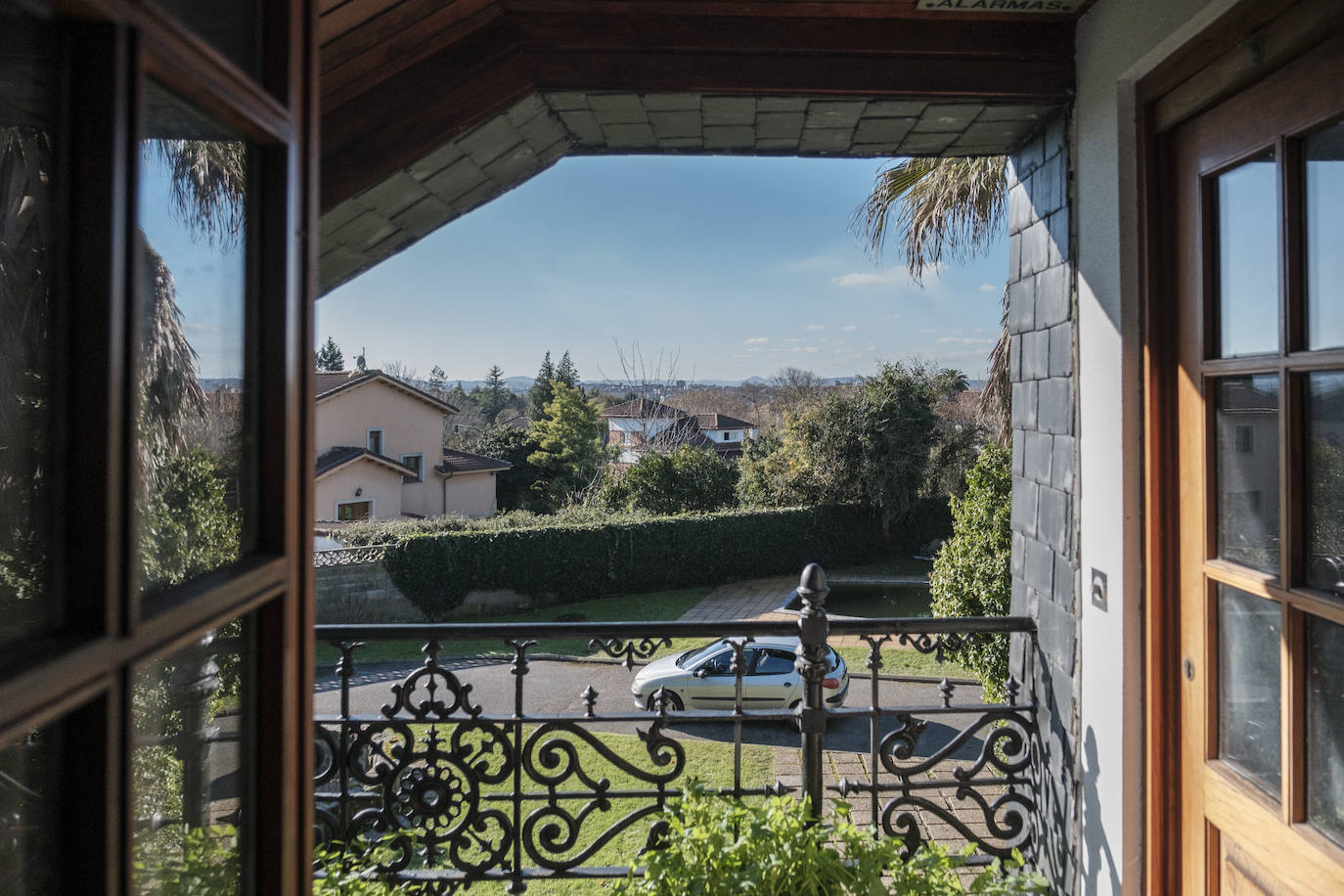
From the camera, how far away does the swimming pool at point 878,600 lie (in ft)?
38.7

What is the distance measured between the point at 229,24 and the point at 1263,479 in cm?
169

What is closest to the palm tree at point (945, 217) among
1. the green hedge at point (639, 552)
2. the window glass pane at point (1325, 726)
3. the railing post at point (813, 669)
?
the railing post at point (813, 669)

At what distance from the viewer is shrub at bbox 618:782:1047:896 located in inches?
62.7

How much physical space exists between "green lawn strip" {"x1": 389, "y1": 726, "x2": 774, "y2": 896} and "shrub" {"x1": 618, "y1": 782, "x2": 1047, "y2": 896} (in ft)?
8.24

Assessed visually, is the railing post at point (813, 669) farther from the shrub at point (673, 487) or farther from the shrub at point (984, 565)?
the shrub at point (673, 487)

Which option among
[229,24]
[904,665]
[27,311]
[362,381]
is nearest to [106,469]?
[27,311]

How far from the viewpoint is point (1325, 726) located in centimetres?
126

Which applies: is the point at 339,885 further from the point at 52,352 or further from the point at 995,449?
the point at 995,449

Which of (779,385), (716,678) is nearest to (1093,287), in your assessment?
(716,678)

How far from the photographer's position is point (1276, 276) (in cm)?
135

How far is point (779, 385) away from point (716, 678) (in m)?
16.0

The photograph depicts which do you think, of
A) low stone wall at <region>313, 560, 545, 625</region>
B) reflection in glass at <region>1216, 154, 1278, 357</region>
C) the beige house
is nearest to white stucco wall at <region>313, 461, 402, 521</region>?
the beige house

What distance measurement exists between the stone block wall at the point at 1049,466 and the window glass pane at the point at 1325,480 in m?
0.75

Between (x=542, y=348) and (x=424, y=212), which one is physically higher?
(x=542, y=348)
